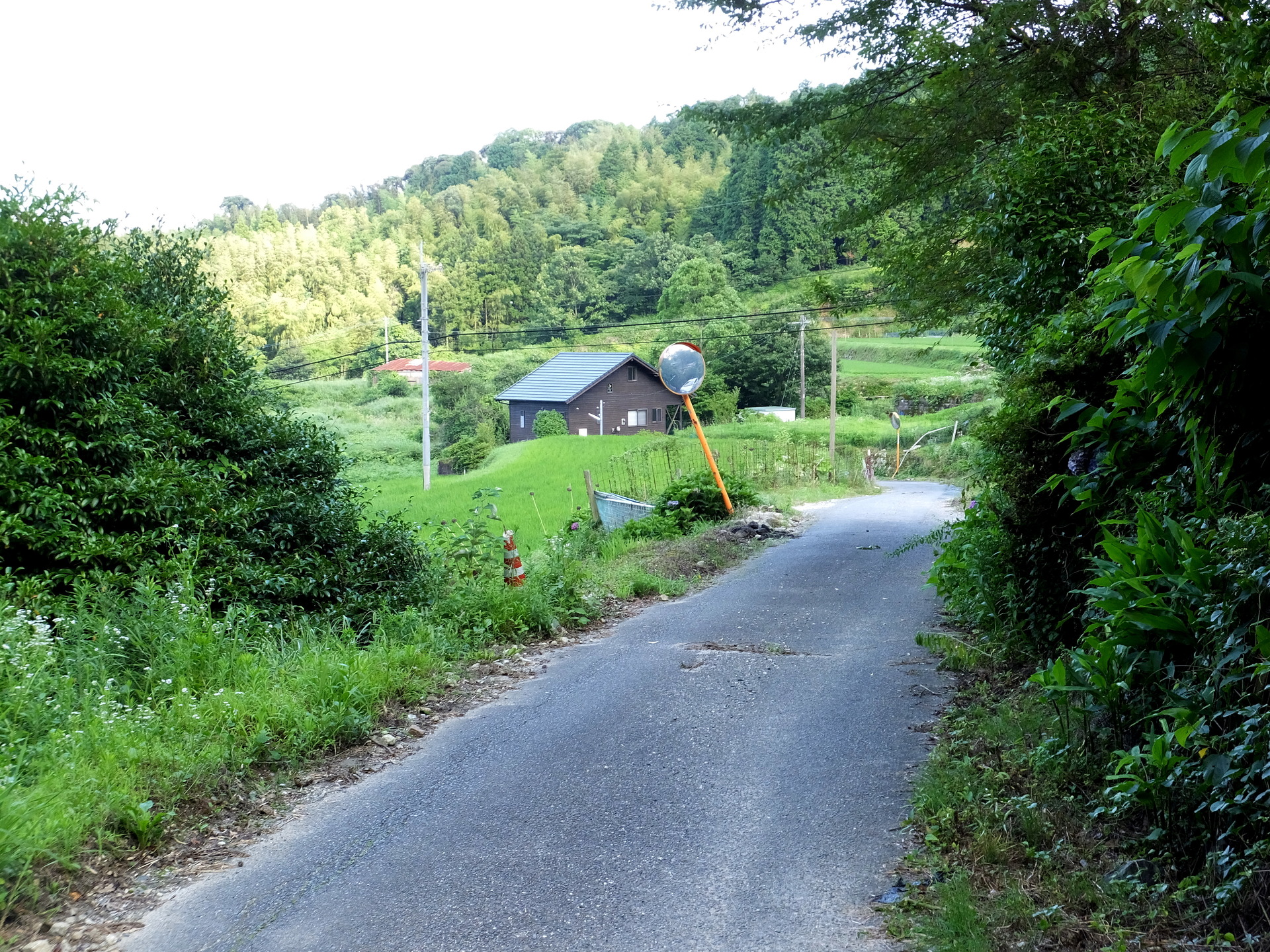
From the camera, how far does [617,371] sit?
54.5m

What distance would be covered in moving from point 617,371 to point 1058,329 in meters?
49.9

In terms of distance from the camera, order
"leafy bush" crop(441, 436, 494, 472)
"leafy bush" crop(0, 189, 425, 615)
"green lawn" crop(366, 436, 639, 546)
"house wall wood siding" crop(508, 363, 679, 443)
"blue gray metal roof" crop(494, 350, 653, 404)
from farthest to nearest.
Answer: "house wall wood siding" crop(508, 363, 679, 443) → "blue gray metal roof" crop(494, 350, 653, 404) → "leafy bush" crop(441, 436, 494, 472) → "green lawn" crop(366, 436, 639, 546) → "leafy bush" crop(0, 189, 425, 615)

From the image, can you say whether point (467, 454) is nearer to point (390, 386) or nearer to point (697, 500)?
point (390, 386)

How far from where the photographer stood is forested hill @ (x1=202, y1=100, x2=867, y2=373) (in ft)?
206

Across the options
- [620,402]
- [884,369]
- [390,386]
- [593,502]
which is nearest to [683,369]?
[593,502]

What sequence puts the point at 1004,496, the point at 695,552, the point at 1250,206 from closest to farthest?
the point at 1250,206
the point at 1004,496
the point at 695,552

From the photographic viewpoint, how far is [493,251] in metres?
77.3

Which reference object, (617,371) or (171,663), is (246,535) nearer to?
(171,663)

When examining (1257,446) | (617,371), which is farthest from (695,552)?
(617,371)

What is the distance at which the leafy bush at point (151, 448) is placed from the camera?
270 inches

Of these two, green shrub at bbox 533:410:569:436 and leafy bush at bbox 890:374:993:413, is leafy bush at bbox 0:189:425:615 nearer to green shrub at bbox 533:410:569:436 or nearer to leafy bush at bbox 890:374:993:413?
green shrub at bbox 533:410:569:436

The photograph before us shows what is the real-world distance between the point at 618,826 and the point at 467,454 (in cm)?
4532

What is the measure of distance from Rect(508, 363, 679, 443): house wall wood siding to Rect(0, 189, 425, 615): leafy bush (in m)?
43.5

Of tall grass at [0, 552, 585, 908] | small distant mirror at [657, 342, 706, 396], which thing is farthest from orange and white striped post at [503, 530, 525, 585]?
small distant mirror at [657, 342, 706, 396]
